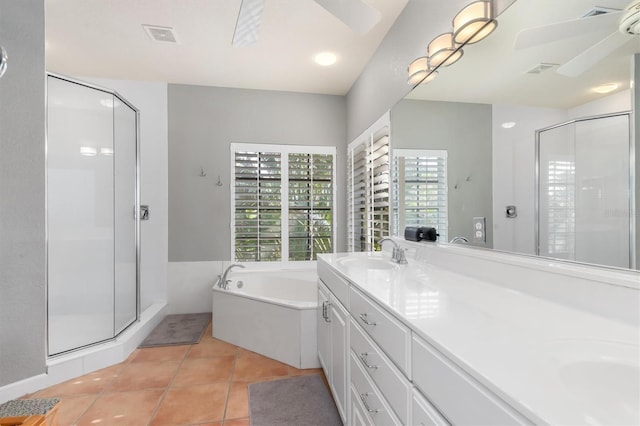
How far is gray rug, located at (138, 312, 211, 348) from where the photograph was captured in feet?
8.81

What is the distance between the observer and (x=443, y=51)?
164cm

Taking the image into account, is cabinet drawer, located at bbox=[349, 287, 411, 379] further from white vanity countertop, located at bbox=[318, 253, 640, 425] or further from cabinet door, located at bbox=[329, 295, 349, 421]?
cabinet door, located at bbox=[329, 295, 349, 421]

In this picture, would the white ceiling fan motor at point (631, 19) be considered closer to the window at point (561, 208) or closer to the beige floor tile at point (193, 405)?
the window at point (561, 208)

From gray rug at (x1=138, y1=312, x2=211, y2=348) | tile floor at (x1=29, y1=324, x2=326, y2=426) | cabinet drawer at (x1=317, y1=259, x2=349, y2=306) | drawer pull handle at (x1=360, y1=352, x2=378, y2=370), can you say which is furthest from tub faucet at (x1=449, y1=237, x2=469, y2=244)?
gray rug at (x1=138, y1=312, x2=211, y2=348)

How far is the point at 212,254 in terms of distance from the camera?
345 centimetres

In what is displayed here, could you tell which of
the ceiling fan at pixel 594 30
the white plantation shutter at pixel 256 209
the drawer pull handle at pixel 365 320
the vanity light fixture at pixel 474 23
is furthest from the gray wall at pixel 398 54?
the drawer pull handle at pixel 365 320

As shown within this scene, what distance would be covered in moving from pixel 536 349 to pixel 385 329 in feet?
1.44

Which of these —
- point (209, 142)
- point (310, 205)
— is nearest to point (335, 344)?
point (310, 205)

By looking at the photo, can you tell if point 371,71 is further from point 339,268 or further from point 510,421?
point 510,421

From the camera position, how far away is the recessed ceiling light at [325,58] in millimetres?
2715

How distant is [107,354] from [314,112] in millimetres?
3040

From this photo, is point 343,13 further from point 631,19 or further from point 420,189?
point 631,19

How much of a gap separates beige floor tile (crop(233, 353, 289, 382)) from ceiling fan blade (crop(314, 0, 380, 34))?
229 cm

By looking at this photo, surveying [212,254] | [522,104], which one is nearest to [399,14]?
[522,104]
